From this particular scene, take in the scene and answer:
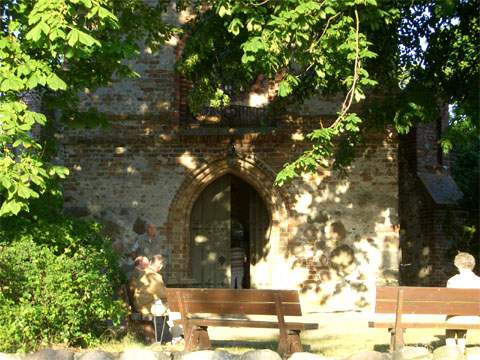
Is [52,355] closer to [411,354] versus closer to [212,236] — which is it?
[411,354]

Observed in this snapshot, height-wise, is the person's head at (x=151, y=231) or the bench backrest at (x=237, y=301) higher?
the person's head at (x=151, y=231)

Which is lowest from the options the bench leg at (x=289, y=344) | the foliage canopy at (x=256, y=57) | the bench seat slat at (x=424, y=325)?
the bench leg at (x=289, y=344)

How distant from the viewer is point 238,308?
8312 mm

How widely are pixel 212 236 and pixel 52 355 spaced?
8759 millimetres

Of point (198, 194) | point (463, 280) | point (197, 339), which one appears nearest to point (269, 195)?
point (198, 194)

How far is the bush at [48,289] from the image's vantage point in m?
8.56

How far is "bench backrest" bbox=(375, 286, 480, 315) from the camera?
785 cm

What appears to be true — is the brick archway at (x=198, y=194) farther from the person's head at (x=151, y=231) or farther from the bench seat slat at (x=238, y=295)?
the bench seat slat at (x=238, y=295)

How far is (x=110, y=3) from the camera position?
9.38 meters

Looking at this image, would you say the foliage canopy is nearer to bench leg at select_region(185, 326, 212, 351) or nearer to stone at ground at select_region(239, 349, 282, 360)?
bench leg at select_region(185, 326, 212, 351)

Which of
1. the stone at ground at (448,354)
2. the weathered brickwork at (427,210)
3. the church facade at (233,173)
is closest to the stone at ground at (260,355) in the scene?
the stone at ground at (448,354)

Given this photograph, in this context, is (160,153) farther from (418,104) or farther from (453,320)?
(453,320)

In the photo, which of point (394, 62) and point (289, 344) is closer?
point (289, 344)

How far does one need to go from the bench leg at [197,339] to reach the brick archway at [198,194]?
6.27 metres
